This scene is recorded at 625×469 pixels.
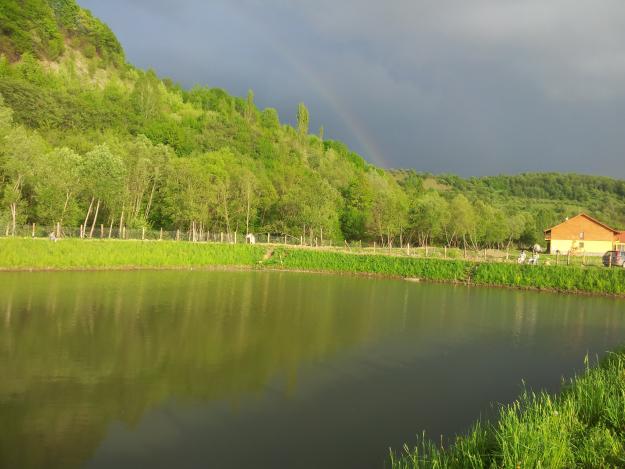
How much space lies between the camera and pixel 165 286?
31594mm

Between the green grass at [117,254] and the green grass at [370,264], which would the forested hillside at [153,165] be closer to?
the green grass at [117,254]

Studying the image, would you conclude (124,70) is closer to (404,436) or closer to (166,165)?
(166,165)

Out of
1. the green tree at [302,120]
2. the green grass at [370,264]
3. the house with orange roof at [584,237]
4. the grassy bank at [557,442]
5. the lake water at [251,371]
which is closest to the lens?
the grassy bank at [557,442]

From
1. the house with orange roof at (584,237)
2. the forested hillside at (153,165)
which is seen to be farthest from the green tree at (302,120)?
the house with orange roof at (584,237)

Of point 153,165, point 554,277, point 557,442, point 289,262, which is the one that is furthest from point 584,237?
point 557,442

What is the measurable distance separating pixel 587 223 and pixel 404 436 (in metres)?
79.5

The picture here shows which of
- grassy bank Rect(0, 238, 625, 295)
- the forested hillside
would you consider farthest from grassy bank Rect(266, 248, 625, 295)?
the forested hillside

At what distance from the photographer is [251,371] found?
14.1m

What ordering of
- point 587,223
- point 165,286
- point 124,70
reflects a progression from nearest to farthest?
1. point 165,286
2. point 587,223
3. point 124,70

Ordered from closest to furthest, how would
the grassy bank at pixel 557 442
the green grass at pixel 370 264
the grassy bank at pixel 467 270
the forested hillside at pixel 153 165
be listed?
the grassy bank at pixel 557 442 < the grassy bank at pixel 467 270 < the green grass at pixel 370 264 < the forested hillside at pixel 153 165

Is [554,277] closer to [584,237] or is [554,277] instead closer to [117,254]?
[117,254]

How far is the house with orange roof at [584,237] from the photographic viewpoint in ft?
248

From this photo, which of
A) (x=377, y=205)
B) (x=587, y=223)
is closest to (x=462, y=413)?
(x=377, y=205)

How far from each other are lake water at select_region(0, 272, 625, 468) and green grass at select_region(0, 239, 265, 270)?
953 centimetres
